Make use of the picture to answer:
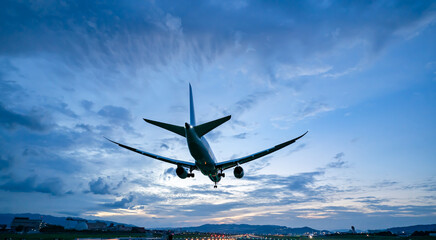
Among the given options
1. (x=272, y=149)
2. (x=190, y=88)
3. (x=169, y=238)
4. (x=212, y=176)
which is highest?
(x=190, y=88)

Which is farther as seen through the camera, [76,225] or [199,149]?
[76,225]

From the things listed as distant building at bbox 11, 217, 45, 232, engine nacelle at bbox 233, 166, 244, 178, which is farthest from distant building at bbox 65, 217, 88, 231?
engine nacelle at bbox 233, 166, 244, 178

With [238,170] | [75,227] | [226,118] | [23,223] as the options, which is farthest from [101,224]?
[226,118]

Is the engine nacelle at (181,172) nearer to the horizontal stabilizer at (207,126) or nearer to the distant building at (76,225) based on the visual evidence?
the horizontal stabilizer at (207,126)

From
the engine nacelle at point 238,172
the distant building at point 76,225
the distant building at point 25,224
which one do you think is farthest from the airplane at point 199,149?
the distant building at point 25,224

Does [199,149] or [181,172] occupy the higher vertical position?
[199,149]

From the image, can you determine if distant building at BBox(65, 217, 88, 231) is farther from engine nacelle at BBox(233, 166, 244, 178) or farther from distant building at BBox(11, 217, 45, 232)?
engine nacelle at BBox(233, 166, 244, 178)

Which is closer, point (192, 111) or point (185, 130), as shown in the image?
point (185, 130)

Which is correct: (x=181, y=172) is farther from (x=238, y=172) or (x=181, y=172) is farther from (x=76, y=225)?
(x=76, y=225)

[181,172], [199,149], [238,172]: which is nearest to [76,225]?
[181,172]

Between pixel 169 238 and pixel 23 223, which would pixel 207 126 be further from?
pixel 23 223

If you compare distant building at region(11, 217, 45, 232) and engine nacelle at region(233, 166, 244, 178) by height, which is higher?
engine nacelle at region(233, 166, 244, 178)

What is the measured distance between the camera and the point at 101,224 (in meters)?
146

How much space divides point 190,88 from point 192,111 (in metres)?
3.55
